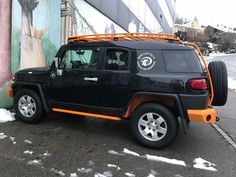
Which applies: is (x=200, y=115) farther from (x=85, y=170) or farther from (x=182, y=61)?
(x=85, y=170)

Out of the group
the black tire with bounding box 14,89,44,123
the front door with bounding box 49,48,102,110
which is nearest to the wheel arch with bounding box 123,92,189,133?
the front door with bounding box 49,48,102,110

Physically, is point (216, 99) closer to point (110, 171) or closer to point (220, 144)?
point (220, 144)

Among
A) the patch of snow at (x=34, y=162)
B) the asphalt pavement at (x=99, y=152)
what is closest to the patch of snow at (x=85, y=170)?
the asphalt pavement at (x=99, y=152)

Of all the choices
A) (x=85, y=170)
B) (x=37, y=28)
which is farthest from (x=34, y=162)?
(x=37, y=28)

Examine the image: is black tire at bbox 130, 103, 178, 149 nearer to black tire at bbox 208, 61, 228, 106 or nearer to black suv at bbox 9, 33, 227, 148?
black suv at bbox 9, 33, 227, 148

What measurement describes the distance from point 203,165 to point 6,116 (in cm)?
440

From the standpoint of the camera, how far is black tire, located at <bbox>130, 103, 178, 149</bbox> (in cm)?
525

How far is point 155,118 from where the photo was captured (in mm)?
5414

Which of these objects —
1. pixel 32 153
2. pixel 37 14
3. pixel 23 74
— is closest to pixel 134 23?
pixel 37 14

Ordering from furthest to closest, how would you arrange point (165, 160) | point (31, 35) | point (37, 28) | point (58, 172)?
point (37, 28) < point (31, 35) < point (165, 160) < point (58, 172)

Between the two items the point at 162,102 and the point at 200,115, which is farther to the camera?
the point at 162,102

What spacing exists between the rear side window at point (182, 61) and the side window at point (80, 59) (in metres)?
1.37

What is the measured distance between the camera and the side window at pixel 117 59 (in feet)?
18.6

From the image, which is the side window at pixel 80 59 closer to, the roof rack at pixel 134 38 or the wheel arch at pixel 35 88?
the roof rack at pixel 134 38
